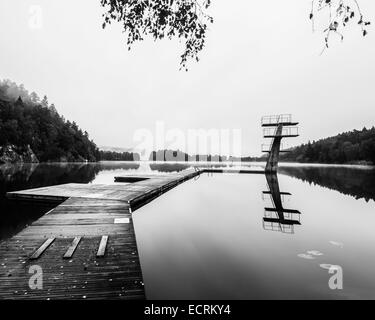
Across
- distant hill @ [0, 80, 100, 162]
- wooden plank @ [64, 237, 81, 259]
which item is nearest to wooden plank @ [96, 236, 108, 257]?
wooden plank @ [64, 237, 81, 259]

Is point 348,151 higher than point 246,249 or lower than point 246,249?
higher

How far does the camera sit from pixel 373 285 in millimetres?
5793

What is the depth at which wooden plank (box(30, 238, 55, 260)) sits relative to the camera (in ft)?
16.7

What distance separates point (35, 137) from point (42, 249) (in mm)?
111131

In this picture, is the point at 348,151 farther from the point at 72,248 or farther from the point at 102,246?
the point at 72,248

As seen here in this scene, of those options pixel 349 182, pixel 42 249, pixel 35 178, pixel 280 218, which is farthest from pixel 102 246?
pixel 349 182

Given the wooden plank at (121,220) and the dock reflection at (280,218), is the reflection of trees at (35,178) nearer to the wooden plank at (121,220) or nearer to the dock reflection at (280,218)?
the wooden plank at (121,220)

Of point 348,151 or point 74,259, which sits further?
point 348,151

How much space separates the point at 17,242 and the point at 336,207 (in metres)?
19.2

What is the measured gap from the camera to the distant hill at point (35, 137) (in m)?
79.6

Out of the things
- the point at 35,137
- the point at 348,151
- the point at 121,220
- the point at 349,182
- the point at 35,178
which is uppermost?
the point at 35,137

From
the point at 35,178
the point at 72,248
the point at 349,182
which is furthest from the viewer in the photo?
the point at 349,182

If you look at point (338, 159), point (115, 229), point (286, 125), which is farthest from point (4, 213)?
point (338, 159)

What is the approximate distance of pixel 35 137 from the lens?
9781 centimetres
